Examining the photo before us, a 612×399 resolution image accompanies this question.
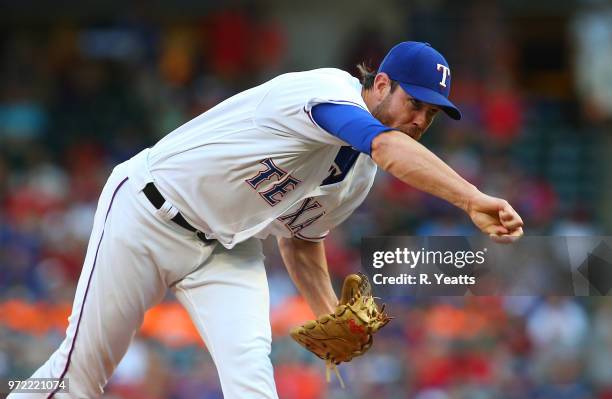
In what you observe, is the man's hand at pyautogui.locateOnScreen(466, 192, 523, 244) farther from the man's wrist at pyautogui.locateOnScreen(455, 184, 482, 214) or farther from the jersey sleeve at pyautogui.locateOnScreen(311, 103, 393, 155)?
the jersey sleeve at pyautogui.locateOnScreen(311, 103, 393, 155)

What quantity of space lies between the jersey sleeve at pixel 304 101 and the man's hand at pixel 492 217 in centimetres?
45

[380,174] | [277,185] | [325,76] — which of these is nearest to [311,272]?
[277,185]

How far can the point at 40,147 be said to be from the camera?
1048 cm

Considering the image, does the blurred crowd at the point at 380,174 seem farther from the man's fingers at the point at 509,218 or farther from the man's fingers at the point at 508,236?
the man's fingers at the point at 509,218

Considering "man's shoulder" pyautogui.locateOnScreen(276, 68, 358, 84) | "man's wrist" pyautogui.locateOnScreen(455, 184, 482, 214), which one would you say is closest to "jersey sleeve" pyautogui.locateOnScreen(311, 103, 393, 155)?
Result: "man's shoulder" pyautogui.locateOnScreen(276, 68, 358, 84)

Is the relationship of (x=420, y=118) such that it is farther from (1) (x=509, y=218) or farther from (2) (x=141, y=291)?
(2) (x=141, y=291)

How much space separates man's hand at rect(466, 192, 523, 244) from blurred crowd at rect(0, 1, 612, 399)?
4.01 m

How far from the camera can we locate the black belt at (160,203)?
11.6 ft

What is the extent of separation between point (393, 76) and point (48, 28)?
32.1 ft

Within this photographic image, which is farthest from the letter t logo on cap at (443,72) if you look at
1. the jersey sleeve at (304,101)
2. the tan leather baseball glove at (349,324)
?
the tan leather baseball glove at (349,324)

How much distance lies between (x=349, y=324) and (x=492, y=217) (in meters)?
0.90

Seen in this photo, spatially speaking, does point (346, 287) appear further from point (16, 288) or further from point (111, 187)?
point (16, 288)

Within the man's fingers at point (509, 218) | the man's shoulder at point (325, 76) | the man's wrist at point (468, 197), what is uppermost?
the man's shoulder at point (325, 76)

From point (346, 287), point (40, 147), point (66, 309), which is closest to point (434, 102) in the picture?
point (346, 287)
